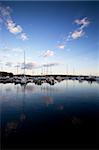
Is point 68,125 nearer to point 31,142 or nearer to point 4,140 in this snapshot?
point 31,142

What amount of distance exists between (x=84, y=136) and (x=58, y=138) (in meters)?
0.51

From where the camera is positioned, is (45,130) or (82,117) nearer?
(45,130)

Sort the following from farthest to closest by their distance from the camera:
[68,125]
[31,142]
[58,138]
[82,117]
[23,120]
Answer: [82,117] → [23,120] → [68,125] → [58,138] → [31,142]

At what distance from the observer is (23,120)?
13.6 feet

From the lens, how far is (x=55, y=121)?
162 inches

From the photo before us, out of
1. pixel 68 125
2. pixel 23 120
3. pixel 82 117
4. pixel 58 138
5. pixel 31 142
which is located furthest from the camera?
pixel 82 117

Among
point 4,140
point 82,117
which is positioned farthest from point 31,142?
point 82,117

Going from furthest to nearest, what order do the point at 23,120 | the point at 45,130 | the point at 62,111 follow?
the point at 62,111 < the point at 23,120 < the point at 45,130

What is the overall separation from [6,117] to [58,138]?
5.82ft

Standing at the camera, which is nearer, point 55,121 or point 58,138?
point 58,138

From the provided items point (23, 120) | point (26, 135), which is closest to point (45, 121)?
point (23, 120)

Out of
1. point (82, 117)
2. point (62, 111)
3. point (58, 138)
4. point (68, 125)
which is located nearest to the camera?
point (58, 138)

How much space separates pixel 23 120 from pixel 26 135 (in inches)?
39.7

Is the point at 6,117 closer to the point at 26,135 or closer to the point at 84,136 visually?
the point at 26,135
